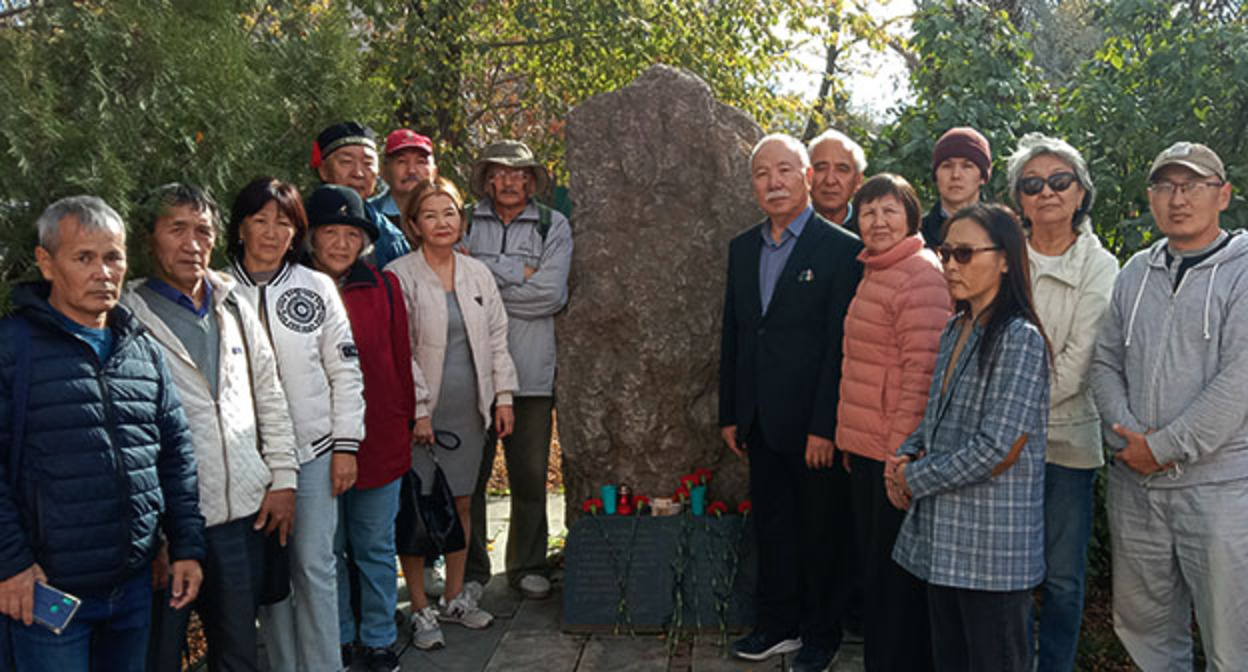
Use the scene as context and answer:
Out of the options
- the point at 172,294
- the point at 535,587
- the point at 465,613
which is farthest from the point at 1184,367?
the point at 172,294

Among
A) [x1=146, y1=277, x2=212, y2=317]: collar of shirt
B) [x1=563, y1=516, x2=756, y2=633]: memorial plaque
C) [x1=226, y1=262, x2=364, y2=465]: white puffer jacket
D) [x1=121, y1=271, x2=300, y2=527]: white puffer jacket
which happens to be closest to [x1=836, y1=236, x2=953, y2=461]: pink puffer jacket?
[x1=563, y1=516, x2=756, y2=633]: memorial plaque

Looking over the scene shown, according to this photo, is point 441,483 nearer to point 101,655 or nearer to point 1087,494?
point 101,655

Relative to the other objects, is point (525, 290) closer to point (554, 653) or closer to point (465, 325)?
point (465, 325)

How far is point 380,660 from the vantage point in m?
4.02

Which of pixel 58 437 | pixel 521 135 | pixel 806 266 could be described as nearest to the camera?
pixel 58 437

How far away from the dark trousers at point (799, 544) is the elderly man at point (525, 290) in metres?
1.18

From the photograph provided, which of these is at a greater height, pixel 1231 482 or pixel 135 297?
pixel 135 297

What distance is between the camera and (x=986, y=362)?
9.38ft

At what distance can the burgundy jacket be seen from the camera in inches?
153

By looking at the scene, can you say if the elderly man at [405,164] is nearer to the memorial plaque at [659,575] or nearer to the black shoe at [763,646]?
the memorial plaque at [659,575]

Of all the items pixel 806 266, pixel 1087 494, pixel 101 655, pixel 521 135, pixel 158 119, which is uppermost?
pixel 521 135

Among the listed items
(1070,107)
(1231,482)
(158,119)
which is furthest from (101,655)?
(1070,107)

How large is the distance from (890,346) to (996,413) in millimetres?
701

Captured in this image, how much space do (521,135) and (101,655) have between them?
861cm
